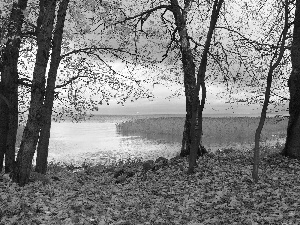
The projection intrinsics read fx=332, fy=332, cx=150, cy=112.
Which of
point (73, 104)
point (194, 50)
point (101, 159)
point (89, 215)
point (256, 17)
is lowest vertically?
point (101, 159)

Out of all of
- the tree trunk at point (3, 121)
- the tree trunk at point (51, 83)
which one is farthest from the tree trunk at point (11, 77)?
the tree trunk at point (51, 83)

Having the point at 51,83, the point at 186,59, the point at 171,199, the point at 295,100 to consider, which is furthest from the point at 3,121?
the point at 295,100

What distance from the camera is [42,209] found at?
823cm

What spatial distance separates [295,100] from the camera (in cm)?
1461

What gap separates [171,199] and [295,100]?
7997 mm

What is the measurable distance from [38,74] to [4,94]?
341 cm

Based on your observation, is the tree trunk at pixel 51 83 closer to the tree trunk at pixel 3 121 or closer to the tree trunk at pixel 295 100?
the tree trunk at pixel 3 121

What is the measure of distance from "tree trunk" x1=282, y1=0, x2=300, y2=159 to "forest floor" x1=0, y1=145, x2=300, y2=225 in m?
0.88

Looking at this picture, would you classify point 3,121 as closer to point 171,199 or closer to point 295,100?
point 171,199

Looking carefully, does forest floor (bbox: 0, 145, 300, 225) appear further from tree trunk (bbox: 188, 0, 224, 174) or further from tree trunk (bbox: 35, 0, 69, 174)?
tree trunk (bbox: 35, 0, 69, 174)

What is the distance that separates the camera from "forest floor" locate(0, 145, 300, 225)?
7.82m

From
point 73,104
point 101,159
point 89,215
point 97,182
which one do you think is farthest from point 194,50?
point 101,159

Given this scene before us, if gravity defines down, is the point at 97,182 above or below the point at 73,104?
below

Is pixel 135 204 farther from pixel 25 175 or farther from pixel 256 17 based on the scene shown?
pixel 256 17
